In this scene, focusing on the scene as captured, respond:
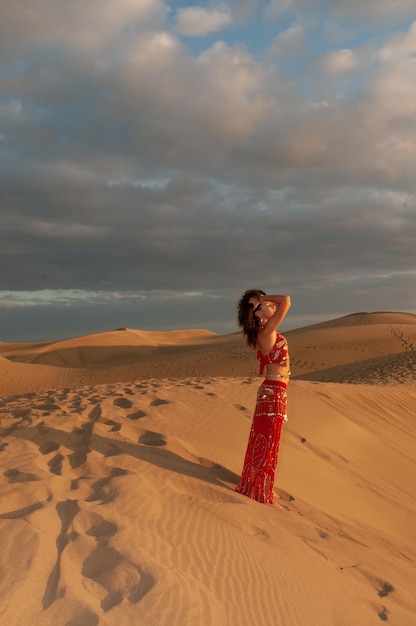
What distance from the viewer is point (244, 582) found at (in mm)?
3340

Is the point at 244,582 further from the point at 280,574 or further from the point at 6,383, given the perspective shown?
the point at 6,383

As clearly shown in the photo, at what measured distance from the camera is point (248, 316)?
17.5 feet

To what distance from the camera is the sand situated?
118 inches

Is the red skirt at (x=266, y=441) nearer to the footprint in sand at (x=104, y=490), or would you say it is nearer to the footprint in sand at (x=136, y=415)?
the footprint in sand at (x=104, y=490)

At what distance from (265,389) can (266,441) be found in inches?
20.4

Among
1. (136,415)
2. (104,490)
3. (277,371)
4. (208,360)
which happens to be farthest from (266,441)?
(208,360)

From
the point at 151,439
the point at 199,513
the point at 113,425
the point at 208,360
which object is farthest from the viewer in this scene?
the point at 208,360

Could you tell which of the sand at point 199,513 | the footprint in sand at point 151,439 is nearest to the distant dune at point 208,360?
the sand at point 199,513

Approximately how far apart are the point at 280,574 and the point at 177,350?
31.7m

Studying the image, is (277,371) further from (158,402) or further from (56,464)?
(158,402)

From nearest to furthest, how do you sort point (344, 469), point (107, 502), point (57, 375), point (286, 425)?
point (107, 502) < point (344, 469) < point (286, 425) < point (57, 375)

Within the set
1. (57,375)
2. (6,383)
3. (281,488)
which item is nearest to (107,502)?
(281,488)

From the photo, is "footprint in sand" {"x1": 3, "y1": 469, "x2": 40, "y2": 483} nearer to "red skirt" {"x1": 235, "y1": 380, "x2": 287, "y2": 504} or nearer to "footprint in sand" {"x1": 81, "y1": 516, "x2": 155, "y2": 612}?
"footprint in sand" {"x1": 81, "y1": 516, "x2": 155, "y2": 612}

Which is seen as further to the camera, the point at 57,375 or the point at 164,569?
→ the point at 57,375
